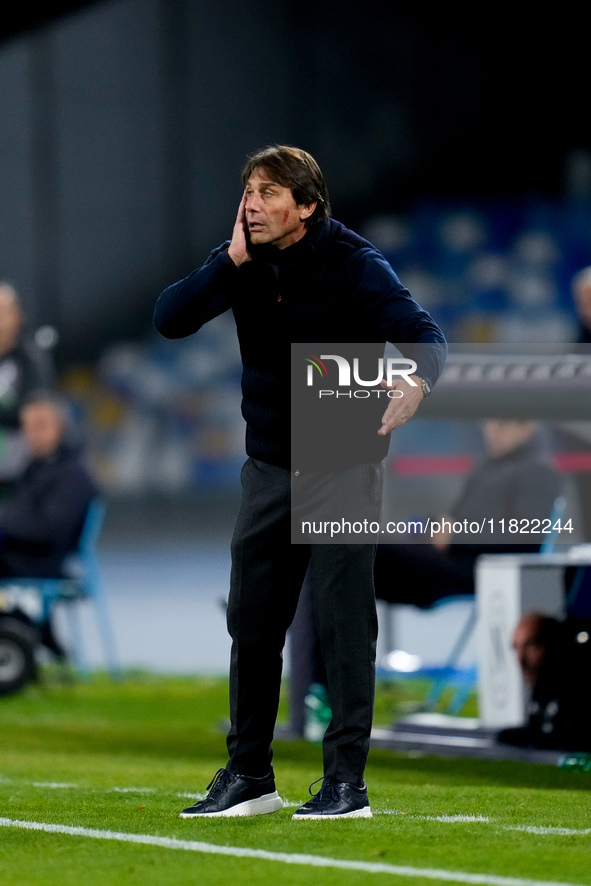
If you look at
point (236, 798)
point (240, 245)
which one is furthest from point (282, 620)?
point (240, 245)

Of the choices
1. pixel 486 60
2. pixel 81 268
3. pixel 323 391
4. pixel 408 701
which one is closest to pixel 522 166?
pixel 486 60

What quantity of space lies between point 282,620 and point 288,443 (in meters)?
0.46

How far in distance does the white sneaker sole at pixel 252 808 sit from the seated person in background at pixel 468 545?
229cm

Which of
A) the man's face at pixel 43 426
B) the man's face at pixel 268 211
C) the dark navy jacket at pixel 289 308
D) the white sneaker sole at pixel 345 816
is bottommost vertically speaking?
the white sneaker sole at pixel 345 816

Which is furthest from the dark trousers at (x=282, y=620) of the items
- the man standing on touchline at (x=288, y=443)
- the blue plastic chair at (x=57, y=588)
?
the blue plastic chair at (x=57, y=588)

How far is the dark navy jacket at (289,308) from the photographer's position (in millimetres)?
3334

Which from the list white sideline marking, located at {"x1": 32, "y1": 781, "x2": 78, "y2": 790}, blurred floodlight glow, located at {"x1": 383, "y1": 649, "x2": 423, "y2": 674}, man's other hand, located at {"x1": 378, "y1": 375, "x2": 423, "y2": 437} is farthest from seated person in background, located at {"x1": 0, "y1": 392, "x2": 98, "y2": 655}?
man's other hand, located at {"x1": 378, "y1": 375, "x2": 423, "y2": 437}

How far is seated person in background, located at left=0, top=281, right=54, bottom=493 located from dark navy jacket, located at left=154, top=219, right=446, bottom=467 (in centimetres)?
512

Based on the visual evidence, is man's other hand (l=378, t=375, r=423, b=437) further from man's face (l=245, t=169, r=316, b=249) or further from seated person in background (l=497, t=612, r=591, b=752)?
seated person in background (l=497, t=612, r=591, b=752)

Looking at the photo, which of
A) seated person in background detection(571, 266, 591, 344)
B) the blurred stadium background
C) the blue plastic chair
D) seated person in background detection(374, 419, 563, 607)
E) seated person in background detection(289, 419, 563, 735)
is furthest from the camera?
the blurred stadium background

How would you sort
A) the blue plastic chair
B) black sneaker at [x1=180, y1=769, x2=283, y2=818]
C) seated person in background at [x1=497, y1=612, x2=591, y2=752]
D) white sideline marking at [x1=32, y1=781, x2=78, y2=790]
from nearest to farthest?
black sneaker at [x1=180, y1=769, x2=283, y2=818] → white sideline marking at [x1=32, y1=781, x2=78, y2=790] → seated person in background at [x1=497, y1=612, x2=591, y2=752] → the blue plastic chair

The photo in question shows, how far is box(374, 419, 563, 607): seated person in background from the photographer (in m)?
5.73

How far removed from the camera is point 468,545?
5.84 meters

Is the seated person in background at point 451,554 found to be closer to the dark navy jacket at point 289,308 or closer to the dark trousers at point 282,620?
the dark trousers at point 282,620
